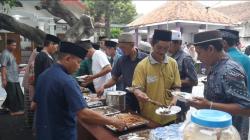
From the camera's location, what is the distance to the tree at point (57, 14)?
231 inches

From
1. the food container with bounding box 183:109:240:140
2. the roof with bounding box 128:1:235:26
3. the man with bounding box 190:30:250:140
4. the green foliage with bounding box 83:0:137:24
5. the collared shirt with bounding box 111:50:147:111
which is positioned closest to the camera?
the food container with bounding box 183:109:240:140

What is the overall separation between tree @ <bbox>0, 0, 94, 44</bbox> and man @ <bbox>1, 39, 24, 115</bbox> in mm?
543

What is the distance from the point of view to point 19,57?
1085cm

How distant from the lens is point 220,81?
198 cm

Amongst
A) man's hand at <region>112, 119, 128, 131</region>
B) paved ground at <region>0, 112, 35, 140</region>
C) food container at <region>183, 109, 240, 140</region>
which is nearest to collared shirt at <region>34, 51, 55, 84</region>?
paved ground at <region>0, 112, 35, 140</region>

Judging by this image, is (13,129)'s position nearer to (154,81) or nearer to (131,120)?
(131,120)

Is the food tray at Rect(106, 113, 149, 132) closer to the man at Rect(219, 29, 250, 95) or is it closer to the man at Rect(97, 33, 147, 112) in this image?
the man at Rect(97, 33, 147, 112)

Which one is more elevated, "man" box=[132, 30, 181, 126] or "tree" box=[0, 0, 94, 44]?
"tree" box=[0, 0, 94, 44]

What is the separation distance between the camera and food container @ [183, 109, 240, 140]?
1.07 m

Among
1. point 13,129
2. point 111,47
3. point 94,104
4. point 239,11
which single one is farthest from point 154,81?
Answer: point 239,11

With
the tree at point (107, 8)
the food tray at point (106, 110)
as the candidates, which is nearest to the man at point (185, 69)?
the food tray at point (106, 110)

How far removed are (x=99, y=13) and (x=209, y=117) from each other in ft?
65.8

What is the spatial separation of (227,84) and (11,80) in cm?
560

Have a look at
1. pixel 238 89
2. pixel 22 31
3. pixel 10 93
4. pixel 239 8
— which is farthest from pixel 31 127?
pixel 239 8
